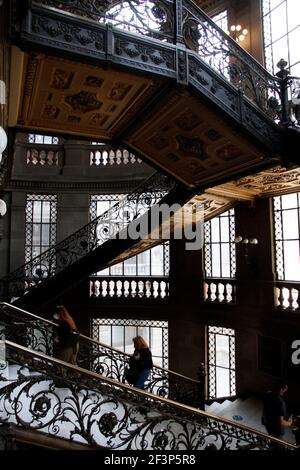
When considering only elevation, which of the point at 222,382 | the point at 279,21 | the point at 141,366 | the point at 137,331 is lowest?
the point at 222,382

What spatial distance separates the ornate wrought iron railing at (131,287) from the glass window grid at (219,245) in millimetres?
1554

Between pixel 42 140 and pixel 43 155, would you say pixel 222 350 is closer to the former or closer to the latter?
pixel 43 155

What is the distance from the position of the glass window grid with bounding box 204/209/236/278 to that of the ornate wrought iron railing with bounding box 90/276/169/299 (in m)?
1.55

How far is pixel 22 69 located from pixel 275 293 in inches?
296

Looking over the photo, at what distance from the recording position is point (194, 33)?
5.15m

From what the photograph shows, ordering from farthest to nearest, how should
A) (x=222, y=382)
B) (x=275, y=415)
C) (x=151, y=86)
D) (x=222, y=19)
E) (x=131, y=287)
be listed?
(x=131, y=287) < (x=222, y=19) < (x=222, y=382) < (x=275, y=415) < (x=151, y=86)

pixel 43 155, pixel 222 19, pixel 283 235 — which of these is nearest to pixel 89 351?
pixel 283 235

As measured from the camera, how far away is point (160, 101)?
4.98 metres

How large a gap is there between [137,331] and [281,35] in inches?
387

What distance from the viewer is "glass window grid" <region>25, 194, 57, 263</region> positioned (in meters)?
11.9

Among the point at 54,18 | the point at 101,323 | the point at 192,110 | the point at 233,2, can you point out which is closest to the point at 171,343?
the point at 101,323

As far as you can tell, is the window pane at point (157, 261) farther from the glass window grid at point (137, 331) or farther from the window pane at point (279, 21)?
the window pane at point (279, 21)

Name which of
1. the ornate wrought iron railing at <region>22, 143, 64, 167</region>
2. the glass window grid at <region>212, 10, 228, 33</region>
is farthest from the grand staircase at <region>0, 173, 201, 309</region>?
the glass window grid at <region>212, 10, 228, 33</region>

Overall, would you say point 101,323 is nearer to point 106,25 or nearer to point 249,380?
point 249,380
